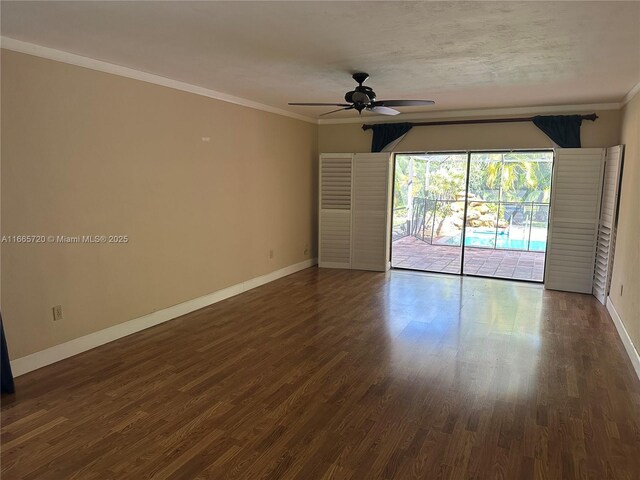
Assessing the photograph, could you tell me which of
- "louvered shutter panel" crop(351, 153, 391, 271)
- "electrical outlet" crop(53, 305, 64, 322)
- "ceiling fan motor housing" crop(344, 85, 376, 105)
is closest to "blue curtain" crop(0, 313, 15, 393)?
"electrical outlet" crop(53, 305, 64, 322)

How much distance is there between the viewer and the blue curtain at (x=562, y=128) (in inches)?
214

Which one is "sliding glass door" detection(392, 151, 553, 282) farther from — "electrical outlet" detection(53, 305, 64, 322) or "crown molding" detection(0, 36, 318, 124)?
"electrical outlet" detection(53, 305, 64, 322)

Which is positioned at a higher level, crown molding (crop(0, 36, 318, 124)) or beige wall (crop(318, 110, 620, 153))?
crown molding (crop(0, 36, 318, 124))

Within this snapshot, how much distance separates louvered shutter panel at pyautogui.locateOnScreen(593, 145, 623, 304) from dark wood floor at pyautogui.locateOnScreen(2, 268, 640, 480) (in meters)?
0.71

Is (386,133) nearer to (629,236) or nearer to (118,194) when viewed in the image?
(629,236)

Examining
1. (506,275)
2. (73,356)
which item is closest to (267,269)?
(73,356)

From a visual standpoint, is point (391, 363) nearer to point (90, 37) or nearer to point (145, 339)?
point (145, 339)

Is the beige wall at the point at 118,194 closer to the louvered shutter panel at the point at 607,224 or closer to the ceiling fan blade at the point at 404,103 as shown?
the ceiling fan blade at the point at 404,103

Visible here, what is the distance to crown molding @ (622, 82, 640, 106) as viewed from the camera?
427 cm

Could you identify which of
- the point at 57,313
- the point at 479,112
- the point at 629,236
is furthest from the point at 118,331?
the point at 479,112

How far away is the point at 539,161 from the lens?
6.15 metres

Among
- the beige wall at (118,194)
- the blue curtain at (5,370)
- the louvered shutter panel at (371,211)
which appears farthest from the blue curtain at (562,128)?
the blue curtain at (5,370)

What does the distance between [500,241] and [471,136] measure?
2.26 m

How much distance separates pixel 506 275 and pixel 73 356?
5762 mm
